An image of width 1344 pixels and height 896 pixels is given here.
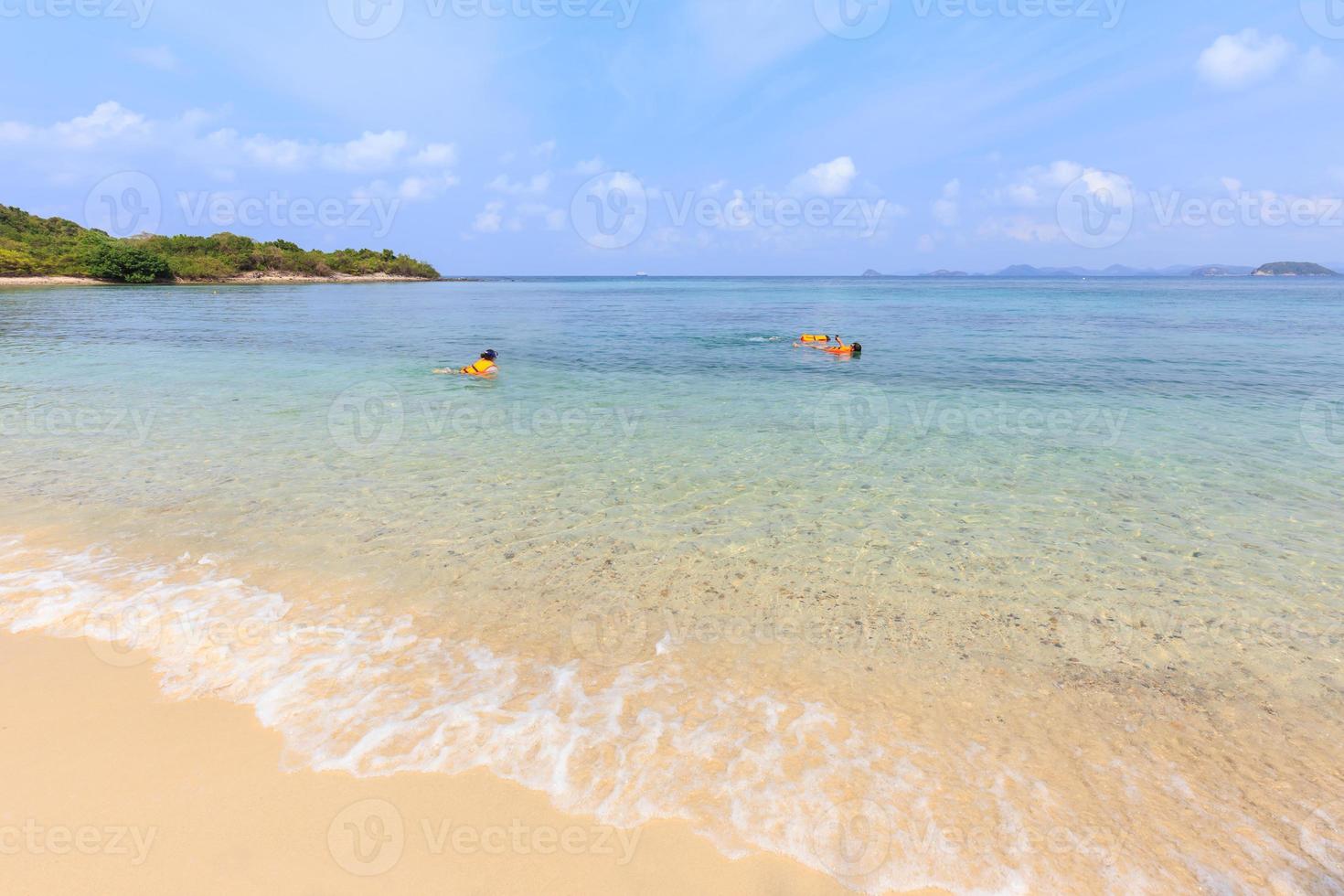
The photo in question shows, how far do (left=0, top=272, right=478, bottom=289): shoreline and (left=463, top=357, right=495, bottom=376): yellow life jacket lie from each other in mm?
77322

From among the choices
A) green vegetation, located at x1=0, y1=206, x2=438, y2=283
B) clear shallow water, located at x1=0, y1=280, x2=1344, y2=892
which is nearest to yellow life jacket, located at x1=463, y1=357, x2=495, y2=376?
clear shallow water, located at x1=0, y1=280, x2=1344, y2=892

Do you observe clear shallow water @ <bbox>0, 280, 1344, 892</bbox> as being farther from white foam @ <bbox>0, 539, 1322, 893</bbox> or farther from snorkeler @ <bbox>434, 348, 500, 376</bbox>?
snorkeler @ <bbox>434, 348, 500, 376</bbox>

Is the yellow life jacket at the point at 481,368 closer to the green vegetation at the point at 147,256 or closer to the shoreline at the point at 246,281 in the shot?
the shoreline at the point at 246,281

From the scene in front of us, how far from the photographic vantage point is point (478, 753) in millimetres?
4125

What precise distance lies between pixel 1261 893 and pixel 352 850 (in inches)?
202

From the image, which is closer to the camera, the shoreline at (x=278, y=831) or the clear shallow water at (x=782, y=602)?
the shoreline at (x=278, y=831)

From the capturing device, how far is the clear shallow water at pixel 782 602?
3.87 metres

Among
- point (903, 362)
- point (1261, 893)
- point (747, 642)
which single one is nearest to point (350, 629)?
point (747, 642)

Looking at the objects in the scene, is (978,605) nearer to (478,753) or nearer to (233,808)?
(478,753)

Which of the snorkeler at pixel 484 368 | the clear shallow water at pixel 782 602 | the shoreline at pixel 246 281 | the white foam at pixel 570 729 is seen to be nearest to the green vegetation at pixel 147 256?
the shoreline at pixel 246 281

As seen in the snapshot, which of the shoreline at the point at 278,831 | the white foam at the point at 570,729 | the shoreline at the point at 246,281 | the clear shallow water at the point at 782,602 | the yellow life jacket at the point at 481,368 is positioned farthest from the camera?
the shoreline at the point at 246,281

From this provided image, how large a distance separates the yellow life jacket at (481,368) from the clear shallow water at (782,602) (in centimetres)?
494

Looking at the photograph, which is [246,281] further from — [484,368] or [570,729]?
[570,729]

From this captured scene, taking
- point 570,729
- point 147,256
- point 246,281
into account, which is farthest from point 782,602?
point 246,281
